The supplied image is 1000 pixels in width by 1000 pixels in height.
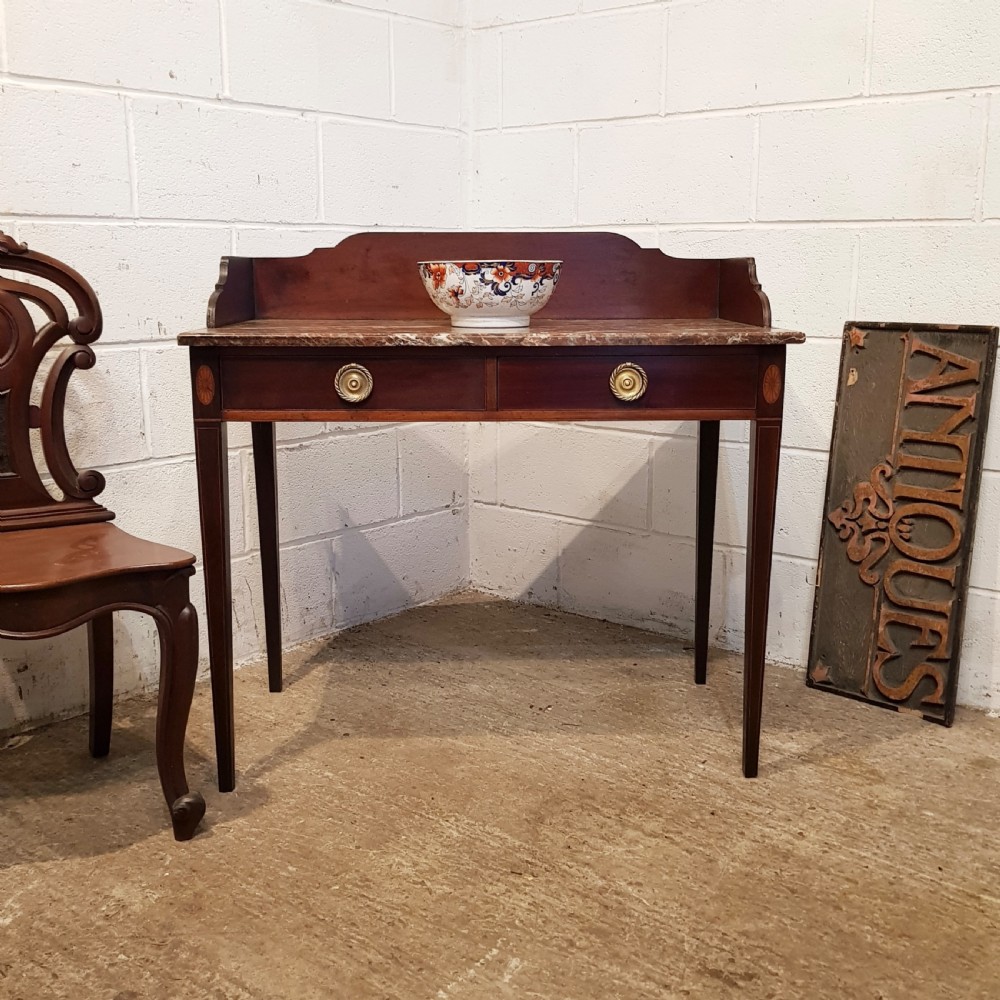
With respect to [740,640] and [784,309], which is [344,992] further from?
[784,309]

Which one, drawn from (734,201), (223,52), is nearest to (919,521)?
(734,201)

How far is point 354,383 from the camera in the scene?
1.60 m

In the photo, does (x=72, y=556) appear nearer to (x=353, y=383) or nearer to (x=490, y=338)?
(x=353, y=383)

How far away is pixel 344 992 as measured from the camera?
125 centimetres

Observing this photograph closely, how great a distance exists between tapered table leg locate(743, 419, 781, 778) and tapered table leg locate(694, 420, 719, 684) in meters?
0.35

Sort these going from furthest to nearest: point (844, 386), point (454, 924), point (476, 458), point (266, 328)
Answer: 1. point (476, 458)
2. point (844, 386)
3. point (266, 328)
4. point (454, 924)

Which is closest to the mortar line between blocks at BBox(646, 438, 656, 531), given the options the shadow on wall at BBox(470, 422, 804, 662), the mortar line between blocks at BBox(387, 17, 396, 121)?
the shadow on wall at BBox(470, 422, 804, 662)

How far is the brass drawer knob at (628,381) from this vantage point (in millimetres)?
1605

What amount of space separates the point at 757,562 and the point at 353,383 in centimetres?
69

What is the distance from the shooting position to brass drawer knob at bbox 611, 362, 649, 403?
63.2 inches

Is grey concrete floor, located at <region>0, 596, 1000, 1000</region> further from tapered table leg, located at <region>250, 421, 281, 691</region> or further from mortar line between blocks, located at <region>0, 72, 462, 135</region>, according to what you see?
mortar line between blocks, located at <region>0, 72, 462, 135</region>

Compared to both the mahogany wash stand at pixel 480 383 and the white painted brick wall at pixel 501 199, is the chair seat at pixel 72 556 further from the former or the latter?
the white painted brick wall at pixel 501 199

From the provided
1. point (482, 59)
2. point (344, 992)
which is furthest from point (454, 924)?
point (482, 59)

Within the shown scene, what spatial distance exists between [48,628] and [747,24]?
5.59 feet
